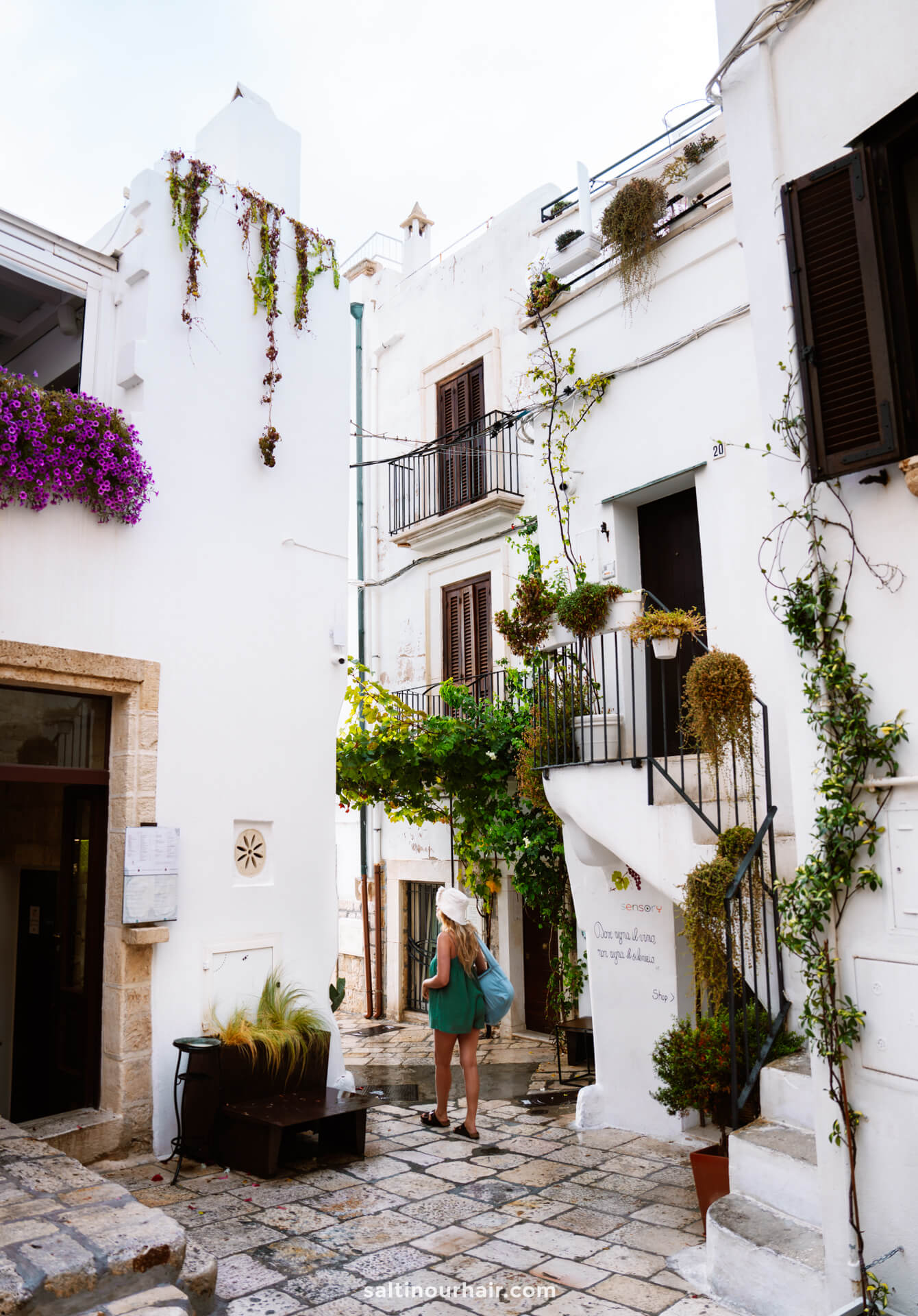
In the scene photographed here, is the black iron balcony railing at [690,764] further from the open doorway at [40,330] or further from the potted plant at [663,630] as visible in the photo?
the open doorway at [40,330]

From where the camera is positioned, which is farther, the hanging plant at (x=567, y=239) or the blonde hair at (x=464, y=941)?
the hanging plant at (x=567, y=239)

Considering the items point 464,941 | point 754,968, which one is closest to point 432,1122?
point 464,941

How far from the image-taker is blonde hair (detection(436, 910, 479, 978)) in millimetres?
6738

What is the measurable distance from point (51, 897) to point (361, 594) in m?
7.73

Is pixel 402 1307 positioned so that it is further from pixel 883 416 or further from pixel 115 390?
pixel 115 390

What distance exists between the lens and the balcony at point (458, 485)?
1214 cm

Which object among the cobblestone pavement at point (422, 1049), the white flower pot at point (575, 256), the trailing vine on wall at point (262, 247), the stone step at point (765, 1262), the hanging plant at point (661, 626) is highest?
the white flower pot at point (575, 256)

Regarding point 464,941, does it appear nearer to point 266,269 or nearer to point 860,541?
point 860,541

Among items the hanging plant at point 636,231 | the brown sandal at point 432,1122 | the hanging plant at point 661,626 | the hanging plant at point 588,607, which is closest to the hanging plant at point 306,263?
the hanging plant at point 636,231

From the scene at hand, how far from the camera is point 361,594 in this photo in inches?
567

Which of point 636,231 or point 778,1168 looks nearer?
point 778,1168

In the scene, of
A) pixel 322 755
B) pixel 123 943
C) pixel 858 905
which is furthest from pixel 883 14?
pixel 123 943

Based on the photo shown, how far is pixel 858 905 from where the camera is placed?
3.87m

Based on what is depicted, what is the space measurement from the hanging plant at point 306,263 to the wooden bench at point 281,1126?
569 centimetres
